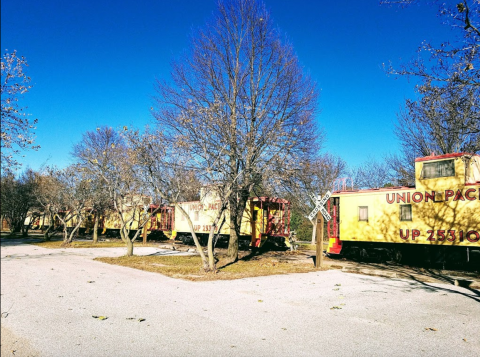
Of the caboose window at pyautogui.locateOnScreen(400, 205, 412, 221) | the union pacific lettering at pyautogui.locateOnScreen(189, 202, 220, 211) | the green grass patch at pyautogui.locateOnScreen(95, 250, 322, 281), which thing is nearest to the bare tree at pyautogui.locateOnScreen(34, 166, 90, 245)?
the union pacific lettering at pyautogui.locateOnScreen(189, 202, 220, 211)

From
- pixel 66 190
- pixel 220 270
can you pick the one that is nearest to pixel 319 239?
pixel 220 270

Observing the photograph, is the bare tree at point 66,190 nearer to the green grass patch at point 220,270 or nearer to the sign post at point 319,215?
the green grass patch at point 220,270

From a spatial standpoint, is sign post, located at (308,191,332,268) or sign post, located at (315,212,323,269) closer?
sign post, located at (308,191,332,268)

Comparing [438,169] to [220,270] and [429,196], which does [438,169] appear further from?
[220,270]

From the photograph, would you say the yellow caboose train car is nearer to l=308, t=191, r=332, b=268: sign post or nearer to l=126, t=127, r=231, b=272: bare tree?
l=308, t=191, r=332, b=268: sign post

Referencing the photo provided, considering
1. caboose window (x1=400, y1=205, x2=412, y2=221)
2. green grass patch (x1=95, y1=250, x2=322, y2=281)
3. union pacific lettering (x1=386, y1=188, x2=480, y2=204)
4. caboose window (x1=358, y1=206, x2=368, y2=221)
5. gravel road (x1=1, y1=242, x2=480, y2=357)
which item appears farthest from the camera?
caboose window (x1=358, y1=206, x2=368, y2=221)

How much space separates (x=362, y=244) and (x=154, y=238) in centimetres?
2040

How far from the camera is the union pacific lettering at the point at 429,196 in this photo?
1314 cm

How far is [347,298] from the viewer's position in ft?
27.6

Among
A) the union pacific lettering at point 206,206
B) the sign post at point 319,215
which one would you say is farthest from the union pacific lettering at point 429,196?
Result: the union pacific lettering at point 206,206

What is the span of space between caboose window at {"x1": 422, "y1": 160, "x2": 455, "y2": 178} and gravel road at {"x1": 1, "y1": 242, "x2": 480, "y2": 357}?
5039mm

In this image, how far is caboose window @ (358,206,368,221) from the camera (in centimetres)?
1658

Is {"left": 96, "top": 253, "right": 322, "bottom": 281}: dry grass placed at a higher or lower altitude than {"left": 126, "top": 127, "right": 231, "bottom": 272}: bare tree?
lower

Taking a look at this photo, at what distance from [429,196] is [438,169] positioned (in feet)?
3.44
